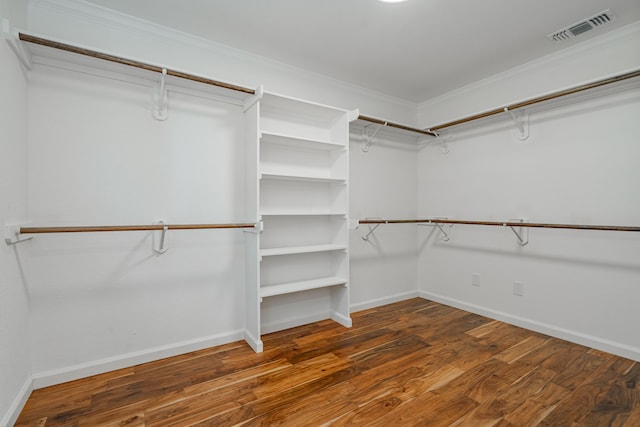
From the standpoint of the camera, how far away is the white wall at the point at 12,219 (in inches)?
57.8

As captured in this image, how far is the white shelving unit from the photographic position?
101 inches

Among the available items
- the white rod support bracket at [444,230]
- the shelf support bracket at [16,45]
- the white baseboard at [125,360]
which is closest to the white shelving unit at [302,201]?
the white baseboard at [125,360]

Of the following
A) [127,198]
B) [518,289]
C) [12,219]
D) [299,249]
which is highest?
[127,198]

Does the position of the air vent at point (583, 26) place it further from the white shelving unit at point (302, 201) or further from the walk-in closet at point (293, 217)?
the white shelving unit at point (302, 201)

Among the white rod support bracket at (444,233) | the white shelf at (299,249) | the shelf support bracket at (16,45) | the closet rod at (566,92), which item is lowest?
the white shelf at (299,249)

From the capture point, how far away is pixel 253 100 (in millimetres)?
2371

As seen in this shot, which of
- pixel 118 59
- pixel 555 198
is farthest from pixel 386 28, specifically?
pixel 555 198

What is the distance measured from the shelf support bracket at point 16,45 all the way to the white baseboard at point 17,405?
6.00 ft

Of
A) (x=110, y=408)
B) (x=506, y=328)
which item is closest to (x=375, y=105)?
(x=506, y=328)

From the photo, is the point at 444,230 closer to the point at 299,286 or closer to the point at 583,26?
the point at 299,286

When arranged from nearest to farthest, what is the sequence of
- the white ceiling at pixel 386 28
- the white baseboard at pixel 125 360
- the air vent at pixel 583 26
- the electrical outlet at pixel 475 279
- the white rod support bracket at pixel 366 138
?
the white baseboard at pixel 125 360 → the white ceiling at pixel 386 28 → the air vent at pixel 583 26 → the electrical outlet at pixel 475 279 → the white rod support bracket at pixel 366 138

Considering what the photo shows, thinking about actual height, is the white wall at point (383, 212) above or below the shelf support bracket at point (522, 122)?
below

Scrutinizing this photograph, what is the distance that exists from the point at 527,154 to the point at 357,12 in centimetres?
200

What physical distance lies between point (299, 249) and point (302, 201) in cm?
49
